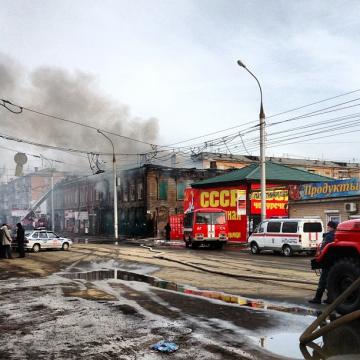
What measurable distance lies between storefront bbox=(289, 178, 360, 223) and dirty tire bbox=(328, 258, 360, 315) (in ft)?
58.4

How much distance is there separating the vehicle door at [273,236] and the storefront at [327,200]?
3930 mm

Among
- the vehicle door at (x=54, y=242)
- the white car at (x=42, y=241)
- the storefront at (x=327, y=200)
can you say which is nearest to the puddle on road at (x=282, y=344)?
the storefront at (x=327, y=200)

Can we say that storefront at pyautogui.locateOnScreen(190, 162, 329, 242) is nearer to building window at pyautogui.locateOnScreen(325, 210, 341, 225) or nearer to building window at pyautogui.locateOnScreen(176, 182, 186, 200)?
building window at pyautogui.locateOnScreen(325, 210, 341, 225)

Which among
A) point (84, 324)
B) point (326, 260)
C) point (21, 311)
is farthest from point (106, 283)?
point (326, 260)

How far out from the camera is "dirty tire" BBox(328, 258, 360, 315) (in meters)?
7.81

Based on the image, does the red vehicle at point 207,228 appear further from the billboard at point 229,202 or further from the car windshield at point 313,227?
the car windshield at point 313,227

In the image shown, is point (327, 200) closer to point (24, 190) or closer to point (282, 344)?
point (282, 344)

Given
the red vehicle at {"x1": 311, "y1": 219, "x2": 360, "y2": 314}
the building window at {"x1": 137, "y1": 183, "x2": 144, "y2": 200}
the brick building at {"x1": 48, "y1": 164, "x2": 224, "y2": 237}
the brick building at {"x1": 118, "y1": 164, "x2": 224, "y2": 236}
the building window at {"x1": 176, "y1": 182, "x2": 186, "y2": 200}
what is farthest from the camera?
the building window at {"x1": 176, "y1": 182, "x2": 186, "y2": 200}

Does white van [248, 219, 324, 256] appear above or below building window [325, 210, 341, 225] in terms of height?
below

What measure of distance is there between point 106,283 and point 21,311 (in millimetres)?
4009

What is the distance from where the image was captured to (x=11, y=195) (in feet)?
281

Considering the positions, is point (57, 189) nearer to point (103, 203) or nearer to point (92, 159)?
point (103, 203)

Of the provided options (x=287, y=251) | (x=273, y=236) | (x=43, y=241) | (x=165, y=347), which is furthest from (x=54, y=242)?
(x=165, y=347)

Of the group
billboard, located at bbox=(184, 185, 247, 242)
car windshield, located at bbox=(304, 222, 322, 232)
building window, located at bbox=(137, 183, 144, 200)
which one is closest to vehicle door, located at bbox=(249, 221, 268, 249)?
car windshield, located at bbox=(304, 222, 322, 232)
